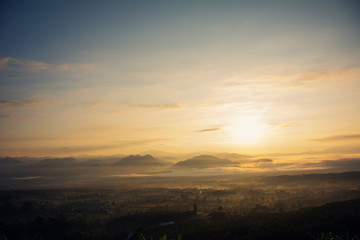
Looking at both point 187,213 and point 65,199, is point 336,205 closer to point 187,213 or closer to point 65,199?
point 187,213

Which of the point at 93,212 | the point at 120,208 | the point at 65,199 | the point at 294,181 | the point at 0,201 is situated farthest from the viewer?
the point at 294,181

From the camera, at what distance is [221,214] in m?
76.6

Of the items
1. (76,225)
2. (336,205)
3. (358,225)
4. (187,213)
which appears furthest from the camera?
(187,213)

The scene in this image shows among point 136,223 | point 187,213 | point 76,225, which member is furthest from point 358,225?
point 76,225

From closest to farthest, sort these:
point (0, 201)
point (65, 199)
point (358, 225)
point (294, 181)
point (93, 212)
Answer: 1. point (358, 225)
2. point (93, 212)
3. point (0, 201)
4. point (65, 199)
5. point (294, 181)

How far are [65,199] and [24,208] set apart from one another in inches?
1008

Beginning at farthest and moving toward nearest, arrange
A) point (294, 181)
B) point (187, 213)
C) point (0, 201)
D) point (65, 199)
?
point (294, 181)
point (65, 199)
point (0, 201)
point (187, 213)

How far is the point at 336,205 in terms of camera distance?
197 feet

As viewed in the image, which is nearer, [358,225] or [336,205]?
[358,225]

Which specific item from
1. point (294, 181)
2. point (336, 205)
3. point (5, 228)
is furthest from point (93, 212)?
point (294, 181)

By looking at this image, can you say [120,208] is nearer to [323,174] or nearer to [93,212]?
[93,212]

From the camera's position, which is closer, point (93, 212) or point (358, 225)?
point (358, 225)

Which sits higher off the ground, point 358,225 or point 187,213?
point 358,225

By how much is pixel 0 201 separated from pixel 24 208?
70.3 feet
